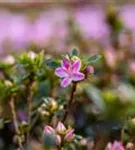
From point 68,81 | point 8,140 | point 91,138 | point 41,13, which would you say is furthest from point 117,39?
point 41,13

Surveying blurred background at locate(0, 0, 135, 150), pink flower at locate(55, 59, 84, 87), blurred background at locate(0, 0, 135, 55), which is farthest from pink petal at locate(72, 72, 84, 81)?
blurred background at locate(0, 0, 135, 55)

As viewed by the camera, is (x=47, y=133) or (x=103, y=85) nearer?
(x=47, y=133)

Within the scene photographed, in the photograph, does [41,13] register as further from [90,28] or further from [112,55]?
[112,55]

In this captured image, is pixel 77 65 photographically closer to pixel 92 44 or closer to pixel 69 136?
pixel 69 136

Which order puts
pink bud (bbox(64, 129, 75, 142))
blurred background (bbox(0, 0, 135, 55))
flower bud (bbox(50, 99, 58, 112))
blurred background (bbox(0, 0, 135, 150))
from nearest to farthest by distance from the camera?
pink bud (bbox(64, 129, 75, 142)), flower bud (bbox(50, 99, 58, 112)), blurred background (bbox(0, 0, 135, 150)), blurred background (bbox(0, 0, 135, 55))

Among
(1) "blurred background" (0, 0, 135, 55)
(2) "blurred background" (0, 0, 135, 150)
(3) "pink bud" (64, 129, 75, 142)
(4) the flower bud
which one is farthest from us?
(1) "blurred background" (0, 0, 135, 55)

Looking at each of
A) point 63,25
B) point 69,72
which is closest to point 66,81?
point 69,72

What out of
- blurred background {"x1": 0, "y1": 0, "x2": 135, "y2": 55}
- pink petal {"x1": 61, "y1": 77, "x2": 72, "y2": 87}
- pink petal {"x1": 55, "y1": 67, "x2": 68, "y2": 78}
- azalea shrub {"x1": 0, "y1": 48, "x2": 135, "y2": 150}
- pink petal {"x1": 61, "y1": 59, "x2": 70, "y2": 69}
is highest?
pink petal {"x1": 61, "y1": 59, "x2": 70, "y2": 69}

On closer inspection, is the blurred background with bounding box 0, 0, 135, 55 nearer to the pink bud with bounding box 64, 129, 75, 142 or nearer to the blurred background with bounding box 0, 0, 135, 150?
the blurred background with bounding box 0, 0, 135, 150
